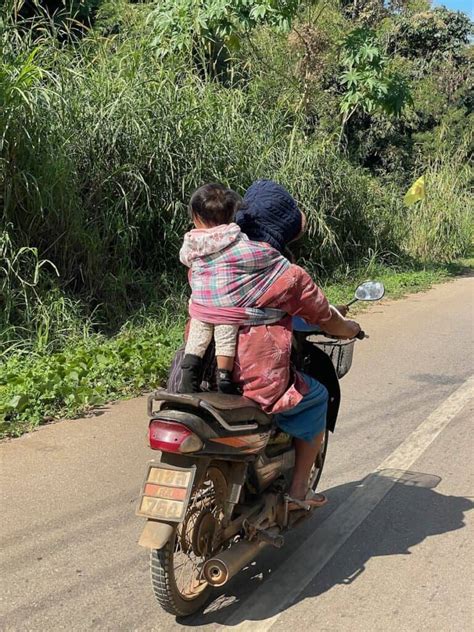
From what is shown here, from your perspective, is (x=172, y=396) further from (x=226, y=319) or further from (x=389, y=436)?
(x=389, y=436)

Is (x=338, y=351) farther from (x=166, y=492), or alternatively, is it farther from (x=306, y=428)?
(x=166, y=492)

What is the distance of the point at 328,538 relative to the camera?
11.8 ft

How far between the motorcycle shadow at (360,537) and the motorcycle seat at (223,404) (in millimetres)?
785

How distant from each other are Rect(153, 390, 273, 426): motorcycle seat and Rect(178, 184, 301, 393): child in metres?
0.12

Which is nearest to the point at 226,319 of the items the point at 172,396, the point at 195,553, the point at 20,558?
the point at 172,396

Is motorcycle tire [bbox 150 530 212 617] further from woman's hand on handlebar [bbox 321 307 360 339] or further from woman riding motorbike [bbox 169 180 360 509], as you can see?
woman's hand on handlebar [bbox 321 307 360 339]

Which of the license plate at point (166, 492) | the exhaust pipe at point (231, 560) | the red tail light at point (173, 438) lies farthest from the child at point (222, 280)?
the exhaust pipe at point (231, 560)

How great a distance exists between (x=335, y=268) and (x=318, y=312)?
8.73 m

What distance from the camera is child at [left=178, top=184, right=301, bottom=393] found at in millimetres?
2916

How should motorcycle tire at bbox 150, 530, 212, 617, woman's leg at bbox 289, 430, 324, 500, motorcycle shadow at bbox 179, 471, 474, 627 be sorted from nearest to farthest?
motorcycle tire at bbox 150, 530, 212, 617, motorcycle shadow at bbox 179, 471, 474, 627, woman's leg at bbox 289, 430, 324, 500

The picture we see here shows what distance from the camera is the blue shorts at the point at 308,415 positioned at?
319 cm

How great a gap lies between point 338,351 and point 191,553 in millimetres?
1287

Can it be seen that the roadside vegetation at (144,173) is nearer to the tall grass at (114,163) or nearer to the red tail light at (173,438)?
the tall grass at (114,163)

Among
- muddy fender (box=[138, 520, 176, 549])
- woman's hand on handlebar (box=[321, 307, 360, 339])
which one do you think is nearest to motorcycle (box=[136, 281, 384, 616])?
muddy fender (box=[138, 520, 176, 549])
